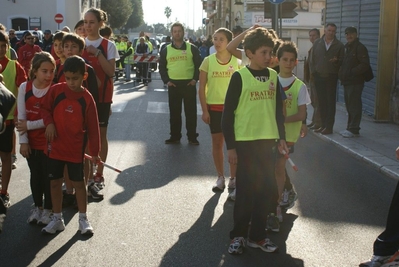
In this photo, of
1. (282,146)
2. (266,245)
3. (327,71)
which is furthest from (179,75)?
(266,245)

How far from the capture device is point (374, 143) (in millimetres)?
12602

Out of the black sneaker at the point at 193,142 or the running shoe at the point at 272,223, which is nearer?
the running shoe at the point at 272,223

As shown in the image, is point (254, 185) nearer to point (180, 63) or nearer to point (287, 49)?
point (287, 49)

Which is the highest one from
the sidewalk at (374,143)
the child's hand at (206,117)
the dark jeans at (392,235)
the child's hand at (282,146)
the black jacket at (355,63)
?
the black jacket at (355,63)

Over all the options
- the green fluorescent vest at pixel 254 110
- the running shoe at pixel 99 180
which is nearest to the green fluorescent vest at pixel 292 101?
the green fluorescent vest at pixel 254 110

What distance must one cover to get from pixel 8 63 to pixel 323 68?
23.2ft

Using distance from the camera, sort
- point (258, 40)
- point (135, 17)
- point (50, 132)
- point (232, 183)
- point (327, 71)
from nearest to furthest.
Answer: point (258, 40)
point (50, 132)
point (232, 183)
point (327, 71)
point (135, 17)

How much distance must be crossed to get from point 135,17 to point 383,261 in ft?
373

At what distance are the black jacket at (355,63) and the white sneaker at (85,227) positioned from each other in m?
7.84

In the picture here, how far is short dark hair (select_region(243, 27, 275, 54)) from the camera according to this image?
6.07 m

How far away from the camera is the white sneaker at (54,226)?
263 inches

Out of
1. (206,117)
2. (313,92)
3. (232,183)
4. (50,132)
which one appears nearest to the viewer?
(50,132)

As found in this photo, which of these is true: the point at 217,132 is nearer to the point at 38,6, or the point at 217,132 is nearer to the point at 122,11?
the point at 38,6

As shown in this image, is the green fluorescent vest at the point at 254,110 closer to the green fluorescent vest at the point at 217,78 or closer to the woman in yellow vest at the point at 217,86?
the woman in yellow vest at the point at 217,86
